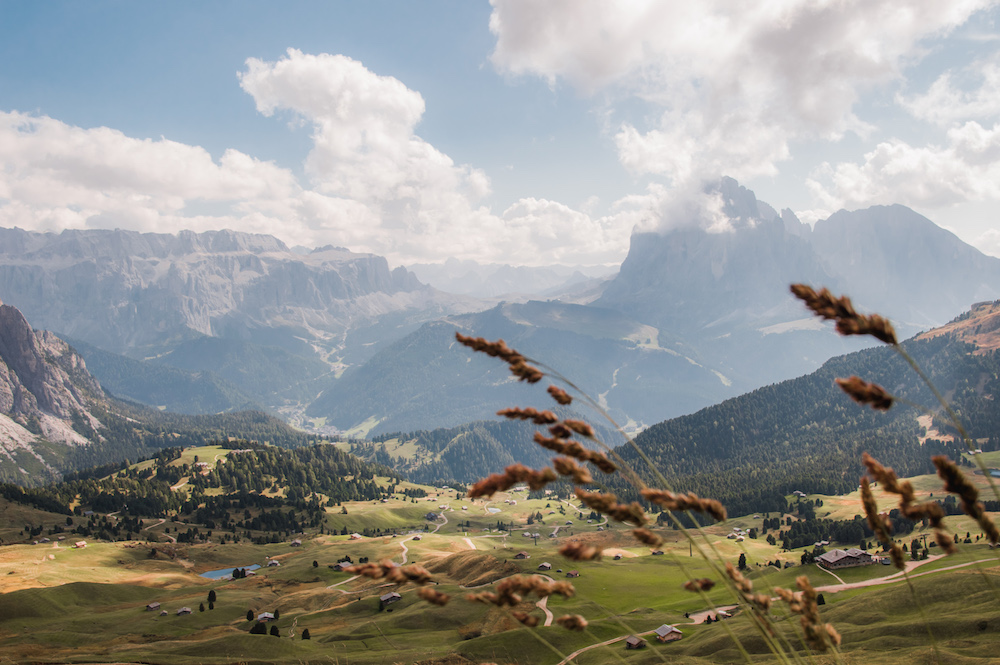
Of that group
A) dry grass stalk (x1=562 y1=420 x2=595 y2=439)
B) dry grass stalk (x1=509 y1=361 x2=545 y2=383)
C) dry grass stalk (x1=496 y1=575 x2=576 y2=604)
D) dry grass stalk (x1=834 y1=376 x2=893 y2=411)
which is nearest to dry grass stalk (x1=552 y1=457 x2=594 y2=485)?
dry grass stalk (x1=562 y1=420 x2=595 y2=439)

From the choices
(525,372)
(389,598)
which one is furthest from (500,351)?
(389,598)

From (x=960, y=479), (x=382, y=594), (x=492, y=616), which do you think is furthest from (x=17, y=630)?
(x=960, y=479)

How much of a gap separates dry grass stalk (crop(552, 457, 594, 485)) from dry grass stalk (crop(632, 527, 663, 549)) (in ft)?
2.63

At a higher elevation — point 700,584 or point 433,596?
point 433,596

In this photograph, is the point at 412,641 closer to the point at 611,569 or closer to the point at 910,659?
the point at 910,659

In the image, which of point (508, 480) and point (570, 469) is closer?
point (508, 480)

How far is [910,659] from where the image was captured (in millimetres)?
41312

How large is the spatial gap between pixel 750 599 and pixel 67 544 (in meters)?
204

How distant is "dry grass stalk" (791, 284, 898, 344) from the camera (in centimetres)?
529

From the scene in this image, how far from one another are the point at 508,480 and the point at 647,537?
185 centimetres

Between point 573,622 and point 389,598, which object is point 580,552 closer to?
point 573,622

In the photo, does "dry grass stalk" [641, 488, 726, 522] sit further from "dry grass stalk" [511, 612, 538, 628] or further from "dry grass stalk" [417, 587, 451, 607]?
"dry grass stalk" [417, 587, 451, 607]

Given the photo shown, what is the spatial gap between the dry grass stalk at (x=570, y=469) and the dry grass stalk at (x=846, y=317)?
2.88 metres

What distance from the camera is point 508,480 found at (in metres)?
5.98
